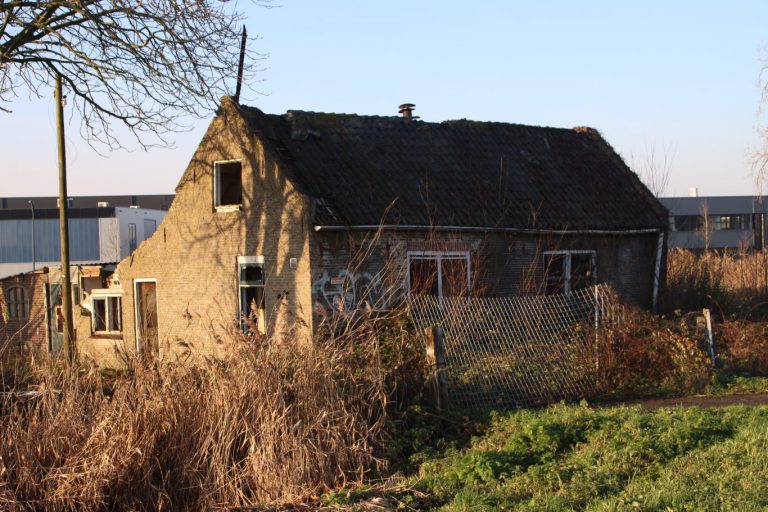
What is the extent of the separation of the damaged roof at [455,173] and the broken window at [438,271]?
2.50ft

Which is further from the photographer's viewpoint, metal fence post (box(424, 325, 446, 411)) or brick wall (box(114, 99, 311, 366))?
brick wall (box(114, 99, 311, 366))

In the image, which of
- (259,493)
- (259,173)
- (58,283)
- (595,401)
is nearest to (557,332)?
(595,401)

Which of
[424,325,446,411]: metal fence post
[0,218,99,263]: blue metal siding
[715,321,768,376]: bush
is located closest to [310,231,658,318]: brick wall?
[424,325,446,411]: metal fence post

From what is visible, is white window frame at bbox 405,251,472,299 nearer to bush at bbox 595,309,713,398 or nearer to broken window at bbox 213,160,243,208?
broken window at bbox 213,160,243,208

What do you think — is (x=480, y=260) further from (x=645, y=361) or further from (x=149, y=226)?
(x=149, y=226)

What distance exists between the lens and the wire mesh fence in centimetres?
1105

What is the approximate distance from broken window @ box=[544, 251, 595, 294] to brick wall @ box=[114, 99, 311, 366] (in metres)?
6.46

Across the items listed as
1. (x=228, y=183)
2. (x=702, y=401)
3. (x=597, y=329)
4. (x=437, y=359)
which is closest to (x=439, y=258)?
(x=228, y=183)

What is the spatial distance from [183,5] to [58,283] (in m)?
12.5

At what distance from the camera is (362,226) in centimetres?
1719

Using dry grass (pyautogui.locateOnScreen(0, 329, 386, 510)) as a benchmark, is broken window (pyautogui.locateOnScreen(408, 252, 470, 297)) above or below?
above

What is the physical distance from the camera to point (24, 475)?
8.59m

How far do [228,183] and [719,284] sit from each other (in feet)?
43.6

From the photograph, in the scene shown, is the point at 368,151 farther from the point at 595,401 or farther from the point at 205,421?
the point at 205,421
